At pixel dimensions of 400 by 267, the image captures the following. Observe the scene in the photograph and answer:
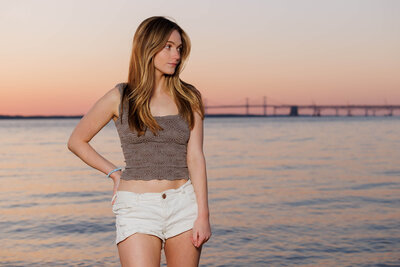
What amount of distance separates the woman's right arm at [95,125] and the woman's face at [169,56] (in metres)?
0.29

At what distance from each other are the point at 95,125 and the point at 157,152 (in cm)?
44

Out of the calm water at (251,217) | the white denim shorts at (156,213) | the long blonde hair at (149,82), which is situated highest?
the long blonde hair at (149,82)

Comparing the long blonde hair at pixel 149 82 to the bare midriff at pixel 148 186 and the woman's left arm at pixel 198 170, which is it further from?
the bare midriff at pixel 148 186

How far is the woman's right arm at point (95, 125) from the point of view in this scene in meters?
3.27

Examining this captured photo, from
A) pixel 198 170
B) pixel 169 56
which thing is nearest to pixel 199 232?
pixel 198 170

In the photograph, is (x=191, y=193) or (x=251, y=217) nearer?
(x=191, y=193)

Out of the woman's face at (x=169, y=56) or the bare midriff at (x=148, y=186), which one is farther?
the woman's face at (x=169, y=56)

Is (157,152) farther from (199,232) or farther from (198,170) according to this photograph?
(199,232)

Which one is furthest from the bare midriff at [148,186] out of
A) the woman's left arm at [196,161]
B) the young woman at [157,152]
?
the woman's left arm at [196,161]

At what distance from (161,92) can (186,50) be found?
0.29 metres

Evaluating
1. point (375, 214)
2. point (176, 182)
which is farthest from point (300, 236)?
point (176, 182)

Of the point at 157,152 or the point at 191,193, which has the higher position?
the point at 157,152

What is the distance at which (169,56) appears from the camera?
3.29 metres

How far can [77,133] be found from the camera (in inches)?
133
